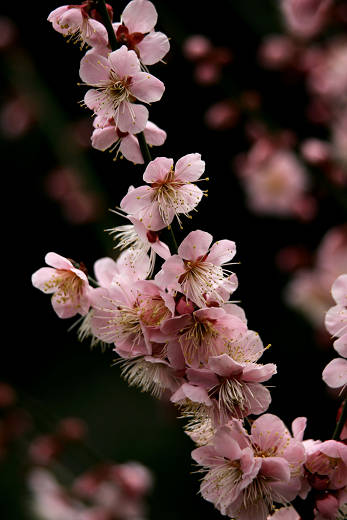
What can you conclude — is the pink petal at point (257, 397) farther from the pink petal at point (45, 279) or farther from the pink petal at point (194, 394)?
the pink petal at point (45, 279)

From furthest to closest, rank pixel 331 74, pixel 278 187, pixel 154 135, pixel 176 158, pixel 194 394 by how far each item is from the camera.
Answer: pixel 278 187
pixel 331 74
pixel 176 158
pixel 154 135
pixel 194 394

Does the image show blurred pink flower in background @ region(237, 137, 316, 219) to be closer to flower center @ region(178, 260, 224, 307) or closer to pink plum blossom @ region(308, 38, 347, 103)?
pink plum blossom @ region(308, 38, 347, 103)

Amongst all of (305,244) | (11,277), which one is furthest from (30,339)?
(305,244)

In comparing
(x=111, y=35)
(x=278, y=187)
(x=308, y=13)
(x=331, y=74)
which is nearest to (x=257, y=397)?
(x=111, y=35)

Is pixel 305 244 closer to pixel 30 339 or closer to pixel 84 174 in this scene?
pixel 84 174

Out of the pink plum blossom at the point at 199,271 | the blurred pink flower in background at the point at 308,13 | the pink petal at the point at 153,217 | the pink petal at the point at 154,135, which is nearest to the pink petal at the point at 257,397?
the pink plum blossom at the point at 199,271

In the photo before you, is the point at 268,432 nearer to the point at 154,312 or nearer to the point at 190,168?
the point at 154,312

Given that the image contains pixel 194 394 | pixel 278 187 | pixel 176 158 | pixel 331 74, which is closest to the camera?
pixel 194 394
